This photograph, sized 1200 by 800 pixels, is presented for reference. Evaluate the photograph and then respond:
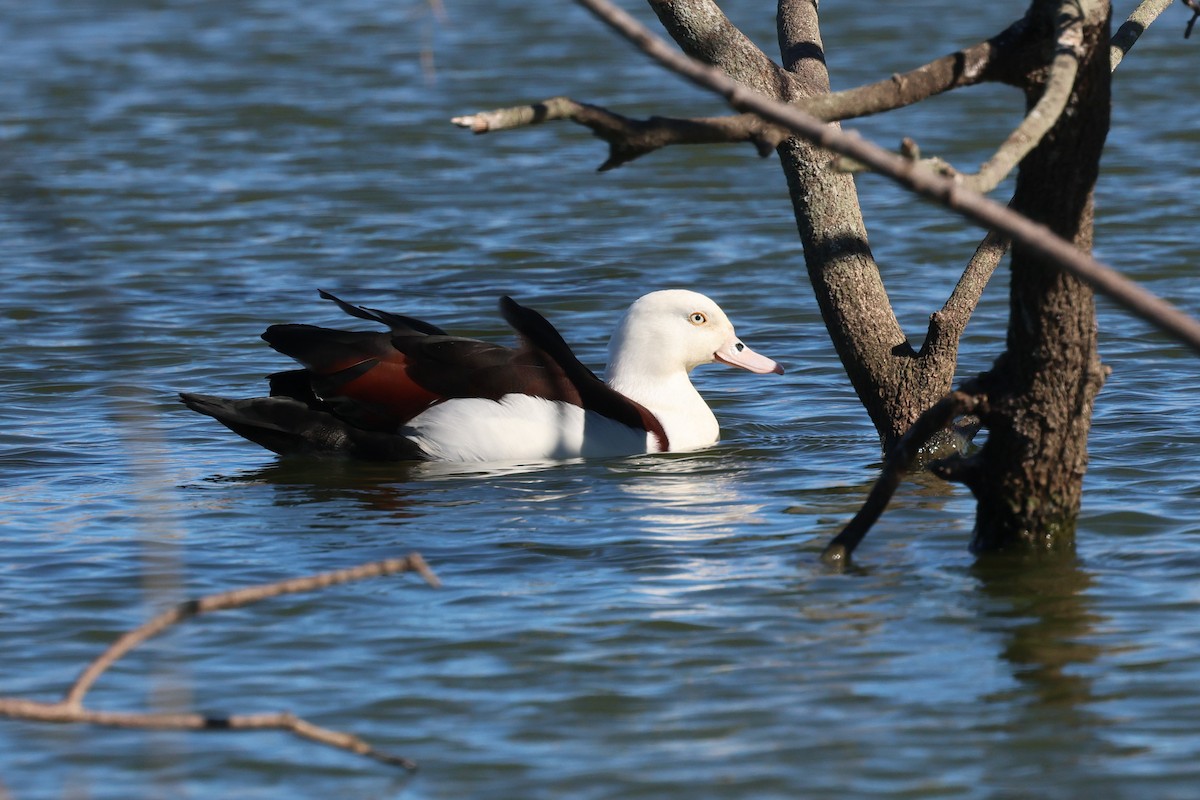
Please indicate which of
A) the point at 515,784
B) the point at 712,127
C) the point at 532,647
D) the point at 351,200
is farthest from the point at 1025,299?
the point at 351,200

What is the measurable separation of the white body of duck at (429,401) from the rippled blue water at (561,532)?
207 mm

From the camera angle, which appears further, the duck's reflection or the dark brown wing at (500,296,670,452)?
the dark brown wing at (500,296,670,452)

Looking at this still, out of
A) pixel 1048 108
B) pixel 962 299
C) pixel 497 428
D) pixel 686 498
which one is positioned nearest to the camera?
pixel 1048 108

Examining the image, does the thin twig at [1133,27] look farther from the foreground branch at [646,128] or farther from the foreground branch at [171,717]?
the foreground branch at [171,717]

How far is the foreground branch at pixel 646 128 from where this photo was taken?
4547 millimetres

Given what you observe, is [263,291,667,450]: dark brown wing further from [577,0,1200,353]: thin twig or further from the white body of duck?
[577,0,1200,353]: thin twig

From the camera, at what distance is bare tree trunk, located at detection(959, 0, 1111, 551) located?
5438 millimetres

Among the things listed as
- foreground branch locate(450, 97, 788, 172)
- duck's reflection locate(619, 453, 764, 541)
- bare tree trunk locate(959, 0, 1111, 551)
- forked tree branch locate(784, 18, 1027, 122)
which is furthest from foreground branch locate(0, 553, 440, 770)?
duck's reflection locate(619, 453, 764, 541)

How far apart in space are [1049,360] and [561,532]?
2.08 metres

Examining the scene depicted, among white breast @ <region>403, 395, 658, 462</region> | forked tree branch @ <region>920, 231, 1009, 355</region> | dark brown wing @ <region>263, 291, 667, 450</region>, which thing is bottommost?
white breast @ <region>403, 395, 658, 462</region>

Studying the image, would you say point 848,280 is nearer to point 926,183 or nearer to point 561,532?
point 561,532

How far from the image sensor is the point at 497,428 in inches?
324

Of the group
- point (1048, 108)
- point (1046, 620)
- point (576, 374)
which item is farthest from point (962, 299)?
point (1048, 108)

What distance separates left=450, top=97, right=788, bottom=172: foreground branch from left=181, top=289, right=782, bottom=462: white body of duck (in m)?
3.36
